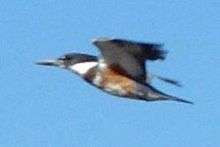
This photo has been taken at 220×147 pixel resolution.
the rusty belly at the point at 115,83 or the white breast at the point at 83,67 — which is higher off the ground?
the white breast at the point at 83,67

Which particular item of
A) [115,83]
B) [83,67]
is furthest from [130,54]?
[83,67]

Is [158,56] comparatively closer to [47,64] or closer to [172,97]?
[172,97]

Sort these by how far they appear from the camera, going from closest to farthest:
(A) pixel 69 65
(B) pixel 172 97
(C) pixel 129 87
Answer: (B) pixel 172 97, (C) pixel 129 87, (A) pixel 69 65

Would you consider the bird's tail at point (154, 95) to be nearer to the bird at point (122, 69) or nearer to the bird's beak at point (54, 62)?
the bird at point (122, 69)

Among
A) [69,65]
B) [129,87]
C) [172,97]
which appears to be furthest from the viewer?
[69,65]

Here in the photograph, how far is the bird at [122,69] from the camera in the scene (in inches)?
388

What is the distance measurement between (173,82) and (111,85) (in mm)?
654

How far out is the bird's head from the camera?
10773 mm

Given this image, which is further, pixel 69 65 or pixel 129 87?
pixel 69 65

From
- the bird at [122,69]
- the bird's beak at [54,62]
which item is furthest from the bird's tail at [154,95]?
the bird's beak at [54,62]

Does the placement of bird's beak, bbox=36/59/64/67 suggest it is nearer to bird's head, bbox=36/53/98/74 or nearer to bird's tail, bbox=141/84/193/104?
bird's head, bbox=36/53/98/74

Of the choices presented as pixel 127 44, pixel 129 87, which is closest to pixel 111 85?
pixel 129 87

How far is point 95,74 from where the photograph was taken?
34.7ft

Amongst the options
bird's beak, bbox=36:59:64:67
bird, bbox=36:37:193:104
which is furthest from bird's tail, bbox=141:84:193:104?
bird's beak, bbox=36:59:64:67
